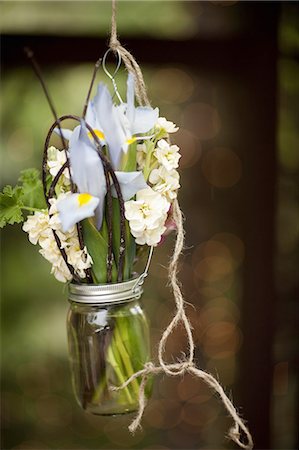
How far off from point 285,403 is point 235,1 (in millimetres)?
1252

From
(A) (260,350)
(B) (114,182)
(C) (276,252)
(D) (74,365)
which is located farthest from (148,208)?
(A) (260,350)

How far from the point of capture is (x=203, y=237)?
180cm

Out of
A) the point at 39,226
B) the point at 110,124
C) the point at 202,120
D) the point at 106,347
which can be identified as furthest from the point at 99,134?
the point at 202,120

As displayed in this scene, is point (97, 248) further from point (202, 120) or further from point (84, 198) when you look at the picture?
point (202, 120)

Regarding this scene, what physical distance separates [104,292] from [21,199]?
0.56ft

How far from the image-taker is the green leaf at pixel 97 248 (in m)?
0.60

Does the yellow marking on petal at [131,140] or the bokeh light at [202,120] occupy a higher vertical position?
the bokeh light at [202,120]

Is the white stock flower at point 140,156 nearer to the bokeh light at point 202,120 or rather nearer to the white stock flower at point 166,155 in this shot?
the white stock flower at point 166,155

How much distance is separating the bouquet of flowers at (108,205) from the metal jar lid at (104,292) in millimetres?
13

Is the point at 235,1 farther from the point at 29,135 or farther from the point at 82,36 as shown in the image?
the point at 29,135

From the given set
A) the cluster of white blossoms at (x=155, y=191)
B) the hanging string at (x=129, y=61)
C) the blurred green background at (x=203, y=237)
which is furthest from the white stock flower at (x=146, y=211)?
the blurred green background at (x=203, y=237)

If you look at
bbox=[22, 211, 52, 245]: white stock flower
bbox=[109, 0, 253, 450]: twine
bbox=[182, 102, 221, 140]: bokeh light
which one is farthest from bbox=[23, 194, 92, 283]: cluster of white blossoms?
bbox=[182, 102, 221, 140]: bokeh light

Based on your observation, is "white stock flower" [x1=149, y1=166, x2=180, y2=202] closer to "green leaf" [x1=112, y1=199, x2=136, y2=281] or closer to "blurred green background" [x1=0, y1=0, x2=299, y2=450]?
"green leaf" [x1=112, y1=199, x2=136, y2=281]

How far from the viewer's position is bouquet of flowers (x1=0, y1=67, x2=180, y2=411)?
22.3 inches
